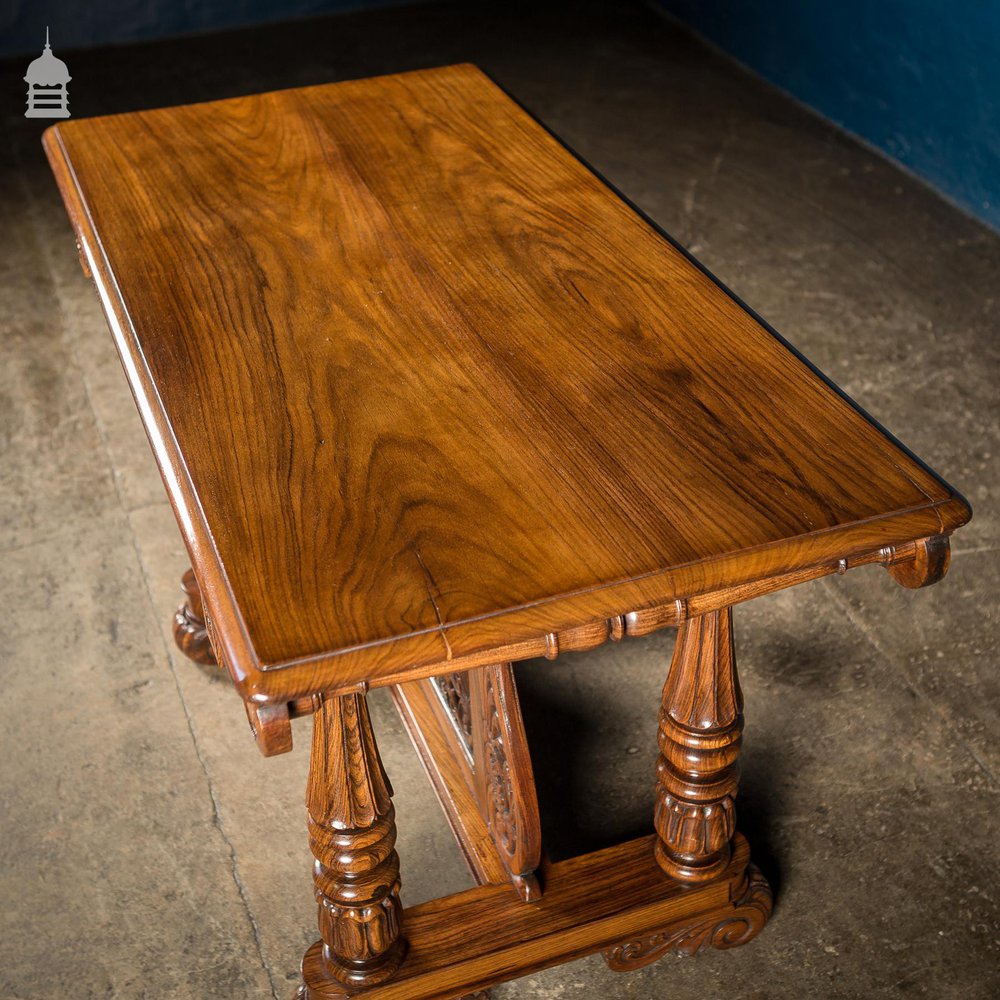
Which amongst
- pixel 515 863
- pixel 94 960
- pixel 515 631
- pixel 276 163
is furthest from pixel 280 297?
pixel 94 960

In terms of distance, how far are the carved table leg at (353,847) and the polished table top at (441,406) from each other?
0.23m

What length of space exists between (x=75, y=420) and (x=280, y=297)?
158 cm

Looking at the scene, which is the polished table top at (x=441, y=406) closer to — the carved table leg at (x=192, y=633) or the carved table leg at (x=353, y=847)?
the carved table leg at (x=353, y=847)

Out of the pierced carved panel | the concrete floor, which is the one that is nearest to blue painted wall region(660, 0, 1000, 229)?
the concrete floor

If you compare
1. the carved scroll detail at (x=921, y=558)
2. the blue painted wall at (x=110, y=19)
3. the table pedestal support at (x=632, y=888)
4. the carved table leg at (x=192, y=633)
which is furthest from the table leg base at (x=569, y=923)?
the blue painted wall at (x=110, y=19)

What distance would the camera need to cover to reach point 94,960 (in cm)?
175

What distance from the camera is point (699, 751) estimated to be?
5.06ft

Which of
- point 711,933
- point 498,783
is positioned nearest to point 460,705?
point 498,783

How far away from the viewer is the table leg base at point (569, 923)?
61.7 inches

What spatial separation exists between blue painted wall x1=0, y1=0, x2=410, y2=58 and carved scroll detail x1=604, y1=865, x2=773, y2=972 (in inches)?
183

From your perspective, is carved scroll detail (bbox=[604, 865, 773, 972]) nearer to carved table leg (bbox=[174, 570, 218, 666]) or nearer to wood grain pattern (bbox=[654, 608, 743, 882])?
wood grain pattern (bbox=[654, 608, 743, 882])

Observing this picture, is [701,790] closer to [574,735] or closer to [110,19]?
[574,735]

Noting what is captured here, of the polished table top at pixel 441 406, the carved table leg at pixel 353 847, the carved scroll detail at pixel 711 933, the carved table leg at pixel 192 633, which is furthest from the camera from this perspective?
the carved table leg at pixel 192 633

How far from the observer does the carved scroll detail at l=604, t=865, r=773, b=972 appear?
5.53 ft
